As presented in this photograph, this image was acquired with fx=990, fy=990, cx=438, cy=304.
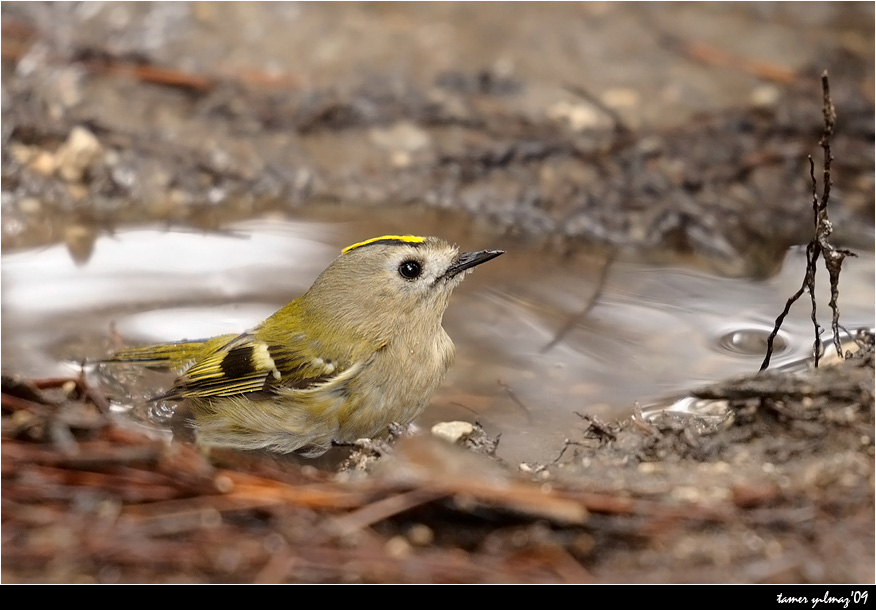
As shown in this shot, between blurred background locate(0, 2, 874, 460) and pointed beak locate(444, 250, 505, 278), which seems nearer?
pointed beak locate(444, 250, 505, 278)

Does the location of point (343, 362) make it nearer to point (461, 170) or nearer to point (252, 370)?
point (252, 370)

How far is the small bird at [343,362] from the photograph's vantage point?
395 cm

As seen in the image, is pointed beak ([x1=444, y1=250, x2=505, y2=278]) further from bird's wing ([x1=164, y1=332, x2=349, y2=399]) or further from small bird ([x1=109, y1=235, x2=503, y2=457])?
bird's wing ([x1=164, y1=332, x2=349, y2=399])

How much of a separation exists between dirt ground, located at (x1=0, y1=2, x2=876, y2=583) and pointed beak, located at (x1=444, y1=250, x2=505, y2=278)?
27.9 inches

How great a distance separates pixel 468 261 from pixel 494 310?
3.84 ft

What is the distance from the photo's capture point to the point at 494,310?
5.27 meters

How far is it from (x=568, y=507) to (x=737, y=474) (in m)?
0.68

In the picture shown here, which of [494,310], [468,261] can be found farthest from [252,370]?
[494,310]

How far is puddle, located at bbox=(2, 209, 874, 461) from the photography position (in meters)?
4.56

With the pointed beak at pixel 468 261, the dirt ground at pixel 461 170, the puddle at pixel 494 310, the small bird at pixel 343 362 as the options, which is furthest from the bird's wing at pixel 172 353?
the pointed beak at pixel 468 261

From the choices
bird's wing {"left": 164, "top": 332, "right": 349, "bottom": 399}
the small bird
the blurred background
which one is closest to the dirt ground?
the blurred background

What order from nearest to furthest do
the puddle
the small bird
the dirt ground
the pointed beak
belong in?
the dirt ground < the small bird < the pointed beak < the puddle
